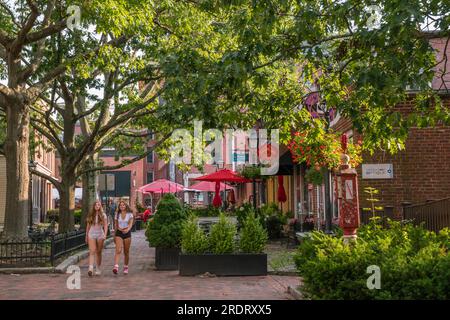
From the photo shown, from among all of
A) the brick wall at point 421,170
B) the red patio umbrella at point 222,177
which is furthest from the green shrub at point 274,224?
the brick wall at point 421,170

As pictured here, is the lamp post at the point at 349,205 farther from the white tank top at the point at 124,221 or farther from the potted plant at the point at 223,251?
the white tank top at the point at 124,221

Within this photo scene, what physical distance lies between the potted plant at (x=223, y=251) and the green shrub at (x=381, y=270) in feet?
15.7

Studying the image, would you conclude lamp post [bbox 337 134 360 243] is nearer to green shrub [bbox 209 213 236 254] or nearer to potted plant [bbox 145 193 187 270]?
green shrub [bbox 209 213 236 254]

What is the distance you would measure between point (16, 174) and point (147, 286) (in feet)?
20.4

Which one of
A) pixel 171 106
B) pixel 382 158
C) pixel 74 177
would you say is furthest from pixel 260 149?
pixel 171 106

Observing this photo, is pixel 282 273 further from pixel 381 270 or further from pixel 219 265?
pixel 381 270

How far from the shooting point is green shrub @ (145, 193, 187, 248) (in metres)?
14.4

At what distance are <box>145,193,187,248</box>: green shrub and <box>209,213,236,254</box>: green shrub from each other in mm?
1458

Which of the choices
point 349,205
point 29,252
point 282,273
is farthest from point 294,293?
point 29,252

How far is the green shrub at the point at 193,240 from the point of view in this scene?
13.0m

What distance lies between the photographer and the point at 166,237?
47.1 feet

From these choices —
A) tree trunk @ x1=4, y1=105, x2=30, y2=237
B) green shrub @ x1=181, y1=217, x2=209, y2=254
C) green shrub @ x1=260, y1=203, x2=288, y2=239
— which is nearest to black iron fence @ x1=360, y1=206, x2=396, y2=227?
green shrub @ x1=181, y1=217, x2=209, y2=254

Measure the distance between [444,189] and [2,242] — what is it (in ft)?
36.5

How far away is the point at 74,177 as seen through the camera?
71.1 feet
